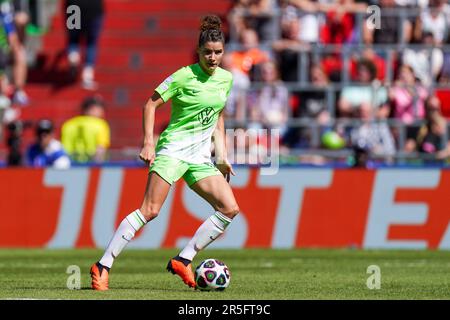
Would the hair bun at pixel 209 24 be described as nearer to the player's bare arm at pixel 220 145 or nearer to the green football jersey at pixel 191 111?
the green football jersey at pixel 191 111

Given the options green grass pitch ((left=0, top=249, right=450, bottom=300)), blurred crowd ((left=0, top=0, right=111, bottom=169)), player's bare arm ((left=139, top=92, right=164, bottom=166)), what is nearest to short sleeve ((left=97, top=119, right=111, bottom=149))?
blurred crowd ((left=0, top=0, right=111, bottom=169))

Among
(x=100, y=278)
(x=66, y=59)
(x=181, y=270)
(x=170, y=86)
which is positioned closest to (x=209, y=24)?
(x=170, y=86)

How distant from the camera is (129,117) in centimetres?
2498

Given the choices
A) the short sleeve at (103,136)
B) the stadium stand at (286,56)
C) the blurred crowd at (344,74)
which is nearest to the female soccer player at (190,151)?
the stadium stand at (286,56)

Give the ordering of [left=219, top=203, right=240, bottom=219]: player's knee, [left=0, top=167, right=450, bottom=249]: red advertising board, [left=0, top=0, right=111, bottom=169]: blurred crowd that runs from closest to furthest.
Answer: [left=219, top=203, right=240, bottom=219]: player's knee → [left=0, top=167, right=450, bottom=249]: red advertising board → [left=0, top=0, right=111, bottom=169]: blurred crowd

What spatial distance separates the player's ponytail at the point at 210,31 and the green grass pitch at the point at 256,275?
227 cm

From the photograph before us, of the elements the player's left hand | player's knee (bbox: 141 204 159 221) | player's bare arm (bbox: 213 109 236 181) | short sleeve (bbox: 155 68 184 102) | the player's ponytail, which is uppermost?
the player's ponytail

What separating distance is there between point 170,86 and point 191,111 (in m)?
0.33

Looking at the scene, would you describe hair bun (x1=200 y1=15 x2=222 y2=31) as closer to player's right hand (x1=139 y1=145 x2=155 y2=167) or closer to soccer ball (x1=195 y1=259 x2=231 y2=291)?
player's right hand (x1=139 y1=145 x2=155 y2=167)

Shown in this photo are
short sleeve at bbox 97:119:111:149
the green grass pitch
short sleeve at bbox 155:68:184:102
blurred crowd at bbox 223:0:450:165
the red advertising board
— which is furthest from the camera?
short sleeve at bbox 97:119:111:149

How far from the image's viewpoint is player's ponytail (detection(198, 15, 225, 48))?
12.1 m

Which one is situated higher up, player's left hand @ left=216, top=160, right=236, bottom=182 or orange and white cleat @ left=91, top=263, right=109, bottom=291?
player's left hand @ left=216, top=160, right=236, bottom=182

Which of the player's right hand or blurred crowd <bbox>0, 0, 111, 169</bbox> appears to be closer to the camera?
the player's right hand
